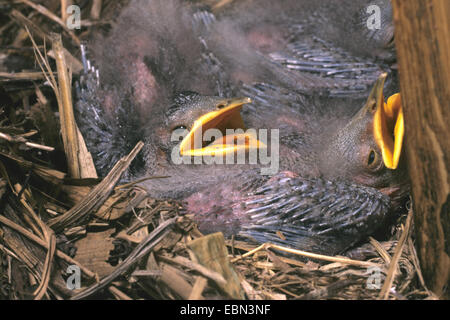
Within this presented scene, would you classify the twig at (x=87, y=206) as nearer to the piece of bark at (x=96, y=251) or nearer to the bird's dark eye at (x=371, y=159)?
the piece of bark at (x=96, y=251)

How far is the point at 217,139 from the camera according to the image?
3.90 ft

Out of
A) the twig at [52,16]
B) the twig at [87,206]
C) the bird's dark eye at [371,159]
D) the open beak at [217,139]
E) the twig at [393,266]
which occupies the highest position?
the twig at [52,16]

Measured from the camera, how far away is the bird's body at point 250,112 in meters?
1.10

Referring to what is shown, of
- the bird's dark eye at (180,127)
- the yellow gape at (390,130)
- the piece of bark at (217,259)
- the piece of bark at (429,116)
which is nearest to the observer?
the piece of bark at (429,116)

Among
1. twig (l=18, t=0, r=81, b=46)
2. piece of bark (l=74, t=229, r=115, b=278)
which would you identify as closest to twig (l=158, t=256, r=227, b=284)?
piece of bark (l=74, t=229, r=115, b=278)

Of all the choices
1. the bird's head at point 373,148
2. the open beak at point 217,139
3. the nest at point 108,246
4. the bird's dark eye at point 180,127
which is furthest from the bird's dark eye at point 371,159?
the bird's dark eye at point 180,127

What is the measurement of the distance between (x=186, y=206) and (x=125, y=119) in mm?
350

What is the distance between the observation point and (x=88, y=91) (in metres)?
1.28

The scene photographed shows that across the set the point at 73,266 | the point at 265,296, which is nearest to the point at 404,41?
the point at 265,296

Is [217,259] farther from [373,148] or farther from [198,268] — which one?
[373,148]

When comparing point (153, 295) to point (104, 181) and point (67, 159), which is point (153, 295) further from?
point (67, 159)

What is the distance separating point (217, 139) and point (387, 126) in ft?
1.47

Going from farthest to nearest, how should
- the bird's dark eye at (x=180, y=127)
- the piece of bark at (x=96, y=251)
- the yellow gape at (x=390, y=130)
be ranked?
the bird's dark eye at (x=180, y=127) < the yellow gape at (x=390, y=130) < the piece of bark at (x=96, y=251)

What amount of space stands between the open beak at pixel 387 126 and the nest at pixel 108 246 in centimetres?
15
